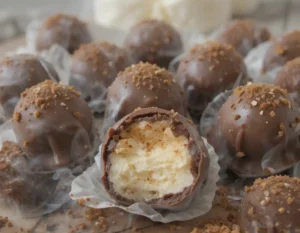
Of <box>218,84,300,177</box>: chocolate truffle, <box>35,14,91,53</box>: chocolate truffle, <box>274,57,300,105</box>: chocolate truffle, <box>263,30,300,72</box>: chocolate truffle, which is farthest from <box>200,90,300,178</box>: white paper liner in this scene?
<box>35,14,91,53</box>: chocolate truffle

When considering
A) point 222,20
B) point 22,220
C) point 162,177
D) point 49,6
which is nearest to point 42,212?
point 22,220

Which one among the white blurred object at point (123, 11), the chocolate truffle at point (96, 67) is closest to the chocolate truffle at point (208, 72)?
the chocolate truffle at point (96, 67)

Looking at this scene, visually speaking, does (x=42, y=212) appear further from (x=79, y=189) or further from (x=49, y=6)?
(x=49, y=6)

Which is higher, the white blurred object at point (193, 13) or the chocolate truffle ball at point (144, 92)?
the chocolate truffle ball at point (144, 92)

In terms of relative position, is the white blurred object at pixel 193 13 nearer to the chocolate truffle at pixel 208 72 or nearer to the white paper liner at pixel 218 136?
the chocolate truffle at pixel 208 72

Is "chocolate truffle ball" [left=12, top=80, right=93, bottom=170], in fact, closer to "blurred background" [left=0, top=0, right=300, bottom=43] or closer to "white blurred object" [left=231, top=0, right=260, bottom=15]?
"blurred background" [left=0, top=0, right=300, bottom=43]

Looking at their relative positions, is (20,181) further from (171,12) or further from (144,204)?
(171,12)
